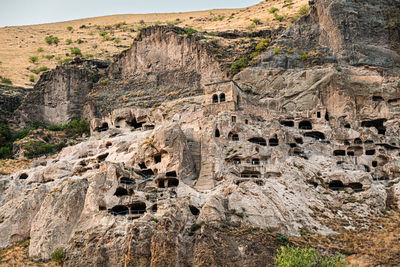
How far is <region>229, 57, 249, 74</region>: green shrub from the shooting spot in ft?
241

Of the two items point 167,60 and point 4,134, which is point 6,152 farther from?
point 167,60

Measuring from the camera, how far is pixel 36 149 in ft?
223

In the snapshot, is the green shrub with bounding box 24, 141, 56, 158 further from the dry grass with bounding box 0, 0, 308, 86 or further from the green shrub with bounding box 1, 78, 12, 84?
the dry grass with bounding box 0, 0, 308, 86

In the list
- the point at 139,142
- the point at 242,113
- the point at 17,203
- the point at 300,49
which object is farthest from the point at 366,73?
the point at 17,203

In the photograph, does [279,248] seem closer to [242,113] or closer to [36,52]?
[242,113]

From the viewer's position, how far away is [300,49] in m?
73.7

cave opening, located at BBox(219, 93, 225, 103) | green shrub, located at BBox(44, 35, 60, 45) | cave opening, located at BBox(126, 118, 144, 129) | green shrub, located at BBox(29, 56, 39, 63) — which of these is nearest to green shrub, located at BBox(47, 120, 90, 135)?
cave opening, located at BBox(126, 118, 144, 129)

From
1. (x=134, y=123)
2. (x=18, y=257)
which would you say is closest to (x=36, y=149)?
(x=134, y=123)

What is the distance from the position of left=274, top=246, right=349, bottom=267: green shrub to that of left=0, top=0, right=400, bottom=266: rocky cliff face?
215 cm

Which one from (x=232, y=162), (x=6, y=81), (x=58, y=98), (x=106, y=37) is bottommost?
(x=232, y=162)

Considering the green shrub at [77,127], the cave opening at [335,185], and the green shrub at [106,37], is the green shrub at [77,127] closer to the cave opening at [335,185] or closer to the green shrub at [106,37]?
the cave opening at [335,185]

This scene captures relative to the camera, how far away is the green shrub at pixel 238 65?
73.4 m

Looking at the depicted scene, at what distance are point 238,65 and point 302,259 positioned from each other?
4269 cm

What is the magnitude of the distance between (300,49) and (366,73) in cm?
1121
